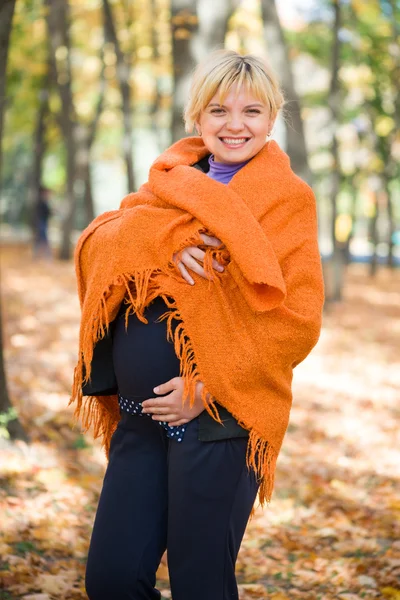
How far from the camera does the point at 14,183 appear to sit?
37.9m

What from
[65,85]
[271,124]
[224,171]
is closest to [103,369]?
[224,171]

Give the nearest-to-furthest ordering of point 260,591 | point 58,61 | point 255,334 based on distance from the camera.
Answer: point 255,334 < point 260,591 < point 58,61

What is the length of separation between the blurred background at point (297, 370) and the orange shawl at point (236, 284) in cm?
71

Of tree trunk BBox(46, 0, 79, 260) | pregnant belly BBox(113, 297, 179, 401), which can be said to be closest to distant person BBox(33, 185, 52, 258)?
tree trunk BBox(46, 0, 79, 260)

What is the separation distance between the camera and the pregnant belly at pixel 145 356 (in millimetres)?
2600

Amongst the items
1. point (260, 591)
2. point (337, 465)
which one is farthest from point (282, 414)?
point (337, 465)

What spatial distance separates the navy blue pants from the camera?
2525 millimetres

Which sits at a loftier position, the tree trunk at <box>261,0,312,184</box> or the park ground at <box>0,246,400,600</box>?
the tree trunk at <box>261,0,312,184</box>

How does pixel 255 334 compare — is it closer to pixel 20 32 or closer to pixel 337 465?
pixel 337 465

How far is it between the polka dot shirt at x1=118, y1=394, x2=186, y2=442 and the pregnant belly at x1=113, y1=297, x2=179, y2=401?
3cm

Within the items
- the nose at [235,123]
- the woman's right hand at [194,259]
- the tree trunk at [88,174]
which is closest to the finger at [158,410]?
the woman's right hand at [194,259]

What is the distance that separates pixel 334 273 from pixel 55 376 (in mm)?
8951

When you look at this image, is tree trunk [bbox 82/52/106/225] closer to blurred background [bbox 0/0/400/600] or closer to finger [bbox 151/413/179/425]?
blurred background [bbox 0/0/400/600]

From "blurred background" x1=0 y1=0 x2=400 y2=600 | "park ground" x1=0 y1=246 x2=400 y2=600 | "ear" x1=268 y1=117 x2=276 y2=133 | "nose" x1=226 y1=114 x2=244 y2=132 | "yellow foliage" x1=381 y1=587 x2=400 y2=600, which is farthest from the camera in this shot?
"blurred background" x1=0 y1=0 x2=400 y2=600
